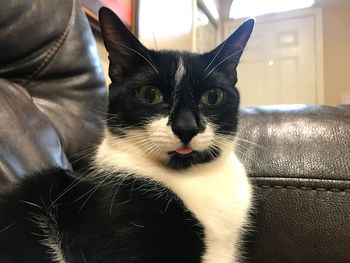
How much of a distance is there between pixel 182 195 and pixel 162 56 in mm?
296

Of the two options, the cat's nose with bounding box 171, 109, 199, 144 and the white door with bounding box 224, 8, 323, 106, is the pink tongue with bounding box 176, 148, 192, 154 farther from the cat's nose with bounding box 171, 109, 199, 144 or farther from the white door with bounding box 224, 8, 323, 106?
the white door with bounding box 224, 8, 323, 106

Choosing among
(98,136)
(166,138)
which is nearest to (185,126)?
(166,138)

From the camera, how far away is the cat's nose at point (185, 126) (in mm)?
654

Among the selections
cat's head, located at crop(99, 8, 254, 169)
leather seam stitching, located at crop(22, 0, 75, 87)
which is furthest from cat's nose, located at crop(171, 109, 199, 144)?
leather seam stitching, located at crop(22, 0, 75, 87)

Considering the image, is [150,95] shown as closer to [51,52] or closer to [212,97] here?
[212,97]

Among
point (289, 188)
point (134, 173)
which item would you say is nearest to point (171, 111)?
point (134, 173)

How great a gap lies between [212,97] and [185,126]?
13cm

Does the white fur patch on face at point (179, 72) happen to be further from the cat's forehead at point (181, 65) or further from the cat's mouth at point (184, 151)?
the cat's mouth at point (184, 151)

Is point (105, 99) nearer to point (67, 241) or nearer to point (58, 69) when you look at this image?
point (58, 69)

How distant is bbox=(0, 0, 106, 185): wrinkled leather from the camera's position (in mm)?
717

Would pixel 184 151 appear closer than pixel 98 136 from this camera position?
Yes

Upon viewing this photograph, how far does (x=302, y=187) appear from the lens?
0.71 meters

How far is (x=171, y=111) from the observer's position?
689mm

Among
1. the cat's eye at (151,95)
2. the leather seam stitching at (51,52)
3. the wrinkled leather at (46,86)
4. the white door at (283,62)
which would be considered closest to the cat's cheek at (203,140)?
the cat's eye at (151,95)
